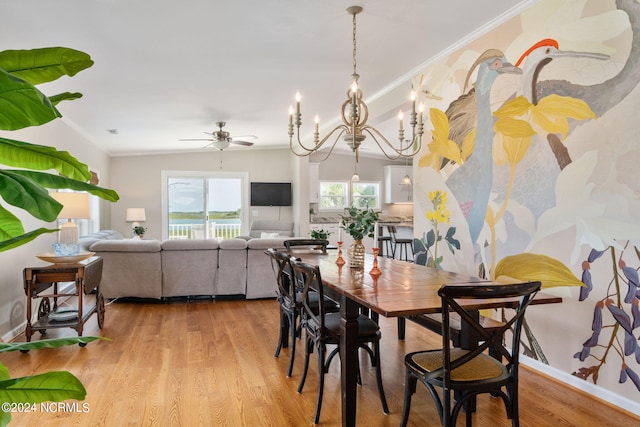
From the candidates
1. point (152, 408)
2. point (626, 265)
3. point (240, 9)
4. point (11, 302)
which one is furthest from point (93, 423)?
point (626, 265)

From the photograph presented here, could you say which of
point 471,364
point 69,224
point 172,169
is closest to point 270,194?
point 172,169

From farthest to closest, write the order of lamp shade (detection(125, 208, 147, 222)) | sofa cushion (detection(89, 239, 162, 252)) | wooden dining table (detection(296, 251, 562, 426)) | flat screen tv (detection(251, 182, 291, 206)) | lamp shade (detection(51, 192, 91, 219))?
1. flat screen tv (detection(251, 182, 291, 206))
2. lamp shade (detection(125, 208, 147, 222))
3. sofa cushion (detection(89, 239, 162, 252))
4. lamp shade (detection(51, 192, 91, 219))
5. wooden dining table (detection(296, 251, 562, 426))

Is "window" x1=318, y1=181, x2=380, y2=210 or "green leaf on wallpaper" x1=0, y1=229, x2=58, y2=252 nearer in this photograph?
"green leaf on wallpaper" x1=0, y1=229, x2=58, y2=252

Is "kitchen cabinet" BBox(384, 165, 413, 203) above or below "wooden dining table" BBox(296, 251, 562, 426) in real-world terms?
above

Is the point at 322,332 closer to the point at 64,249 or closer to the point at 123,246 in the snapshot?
the point at 64,249

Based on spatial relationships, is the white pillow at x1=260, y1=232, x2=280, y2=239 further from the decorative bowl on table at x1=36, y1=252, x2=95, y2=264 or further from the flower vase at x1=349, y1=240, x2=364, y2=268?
the flower vase at x1=349, y1=240, x2=364, y2=268

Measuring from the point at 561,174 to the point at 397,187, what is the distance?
278 inches

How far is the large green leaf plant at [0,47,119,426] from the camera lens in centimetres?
62

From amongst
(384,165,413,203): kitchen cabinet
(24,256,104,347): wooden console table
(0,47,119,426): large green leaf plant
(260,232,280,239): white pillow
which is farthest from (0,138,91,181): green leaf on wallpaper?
(384,165,413,203): kitchen cabinet

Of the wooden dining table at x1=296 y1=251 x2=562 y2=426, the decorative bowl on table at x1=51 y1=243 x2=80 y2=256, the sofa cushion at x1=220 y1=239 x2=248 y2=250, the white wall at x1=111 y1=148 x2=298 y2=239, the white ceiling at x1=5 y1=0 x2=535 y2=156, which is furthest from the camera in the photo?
the white wall at x1=111 y1=148 x2=298 y2=239

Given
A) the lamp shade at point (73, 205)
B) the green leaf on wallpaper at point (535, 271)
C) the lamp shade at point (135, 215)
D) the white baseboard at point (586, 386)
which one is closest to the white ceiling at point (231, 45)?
the lamp shade at point (73, 205)

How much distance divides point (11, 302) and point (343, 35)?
389cm

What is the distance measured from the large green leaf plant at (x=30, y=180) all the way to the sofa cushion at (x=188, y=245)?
4.41m

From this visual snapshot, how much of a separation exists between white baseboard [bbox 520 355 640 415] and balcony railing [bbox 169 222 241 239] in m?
7.32
